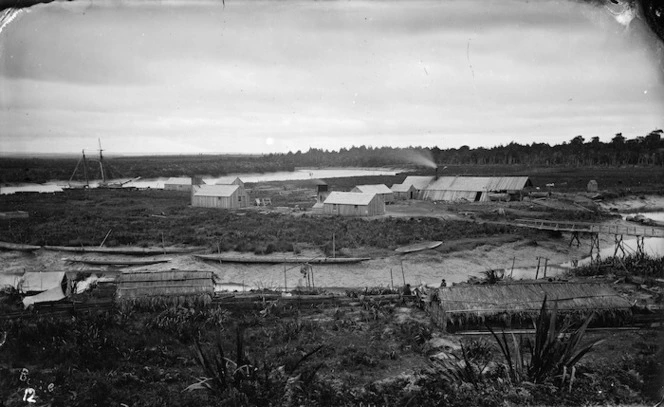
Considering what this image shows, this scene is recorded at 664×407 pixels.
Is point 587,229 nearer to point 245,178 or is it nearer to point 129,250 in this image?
point 245,178

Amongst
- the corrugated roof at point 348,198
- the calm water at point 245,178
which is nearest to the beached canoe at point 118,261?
the calm water at point 245,178

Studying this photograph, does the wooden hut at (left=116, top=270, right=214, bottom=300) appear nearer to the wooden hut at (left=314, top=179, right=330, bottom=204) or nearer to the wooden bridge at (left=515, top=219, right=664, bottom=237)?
the wooden hut at (left=314, top=179, right=330, bottom=204)

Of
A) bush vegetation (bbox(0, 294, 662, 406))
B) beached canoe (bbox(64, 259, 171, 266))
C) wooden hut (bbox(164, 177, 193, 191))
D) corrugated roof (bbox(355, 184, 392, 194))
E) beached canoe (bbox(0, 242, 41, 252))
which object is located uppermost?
wooden hut (bbox(164, 177, 193, 191))

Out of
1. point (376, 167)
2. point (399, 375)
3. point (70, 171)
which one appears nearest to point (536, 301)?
point (399, 375)

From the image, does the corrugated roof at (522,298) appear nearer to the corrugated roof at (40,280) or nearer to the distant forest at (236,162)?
the distant forest at (236,162)

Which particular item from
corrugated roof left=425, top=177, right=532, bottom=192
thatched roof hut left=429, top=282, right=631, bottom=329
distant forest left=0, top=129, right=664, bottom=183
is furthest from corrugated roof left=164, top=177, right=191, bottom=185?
corrugated roof left=425, top=177, right=532, bottom=192

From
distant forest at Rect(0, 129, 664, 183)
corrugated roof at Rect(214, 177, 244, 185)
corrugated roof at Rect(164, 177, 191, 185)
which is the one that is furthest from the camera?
corrugated roof at Rect(214, 177, 244, 185)
